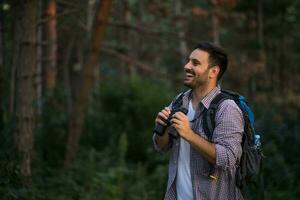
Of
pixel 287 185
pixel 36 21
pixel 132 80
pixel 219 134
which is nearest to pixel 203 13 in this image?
pixel 132 80

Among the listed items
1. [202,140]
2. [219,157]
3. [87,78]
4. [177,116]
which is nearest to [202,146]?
[202,140]

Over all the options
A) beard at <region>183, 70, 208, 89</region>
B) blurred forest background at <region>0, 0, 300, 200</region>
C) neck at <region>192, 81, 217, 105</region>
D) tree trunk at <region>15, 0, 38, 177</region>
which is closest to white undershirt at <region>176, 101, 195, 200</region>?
neck at <region>192, 81, 217, 105</region>

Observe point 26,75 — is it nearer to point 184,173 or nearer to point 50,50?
point 184,173

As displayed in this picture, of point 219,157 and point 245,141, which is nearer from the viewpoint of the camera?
point 219,157

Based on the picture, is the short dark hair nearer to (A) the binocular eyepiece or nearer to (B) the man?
(B) the man

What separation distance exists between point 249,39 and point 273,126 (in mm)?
16808

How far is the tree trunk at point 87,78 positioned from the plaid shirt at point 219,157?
7.11 metres

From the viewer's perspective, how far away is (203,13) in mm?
30766

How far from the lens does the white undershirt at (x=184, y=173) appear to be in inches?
183

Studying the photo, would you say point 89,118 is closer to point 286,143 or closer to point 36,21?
point 286,143

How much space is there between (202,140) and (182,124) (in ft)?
0.61

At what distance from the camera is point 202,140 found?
4305mm

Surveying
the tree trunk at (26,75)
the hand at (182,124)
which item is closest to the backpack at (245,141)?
the hand at (182,124)

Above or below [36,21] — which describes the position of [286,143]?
below
